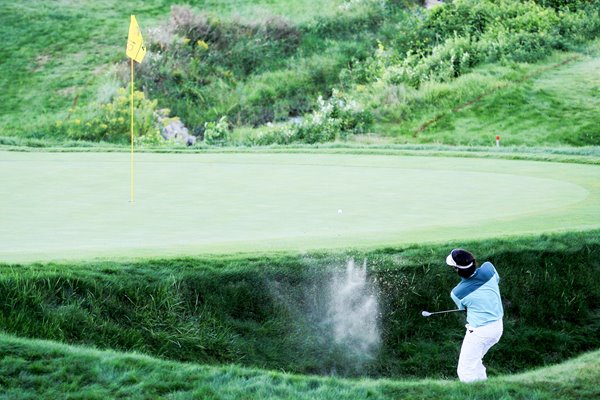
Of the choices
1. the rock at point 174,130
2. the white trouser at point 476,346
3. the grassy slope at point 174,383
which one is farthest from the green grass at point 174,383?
the rock at point 174,130

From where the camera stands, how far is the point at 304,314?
7195 millimetres

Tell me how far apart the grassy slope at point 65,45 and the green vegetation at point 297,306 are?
1748 cm

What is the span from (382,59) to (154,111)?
5.70 meters

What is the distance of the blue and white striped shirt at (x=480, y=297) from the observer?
6559 millimetres

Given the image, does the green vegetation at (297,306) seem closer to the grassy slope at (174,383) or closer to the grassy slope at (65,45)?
the grassy slope at (174,383)

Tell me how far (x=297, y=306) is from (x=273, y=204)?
268cm

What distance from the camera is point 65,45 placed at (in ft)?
89.2

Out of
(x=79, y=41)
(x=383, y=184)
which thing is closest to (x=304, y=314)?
(x=383, y=184)

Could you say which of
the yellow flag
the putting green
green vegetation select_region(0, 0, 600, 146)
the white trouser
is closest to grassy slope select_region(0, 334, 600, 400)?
the white trouser

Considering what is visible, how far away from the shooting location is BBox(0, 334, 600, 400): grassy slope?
5.46 m

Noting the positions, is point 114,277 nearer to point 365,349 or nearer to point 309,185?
point 365,349

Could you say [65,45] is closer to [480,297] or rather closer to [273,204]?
[273,204]

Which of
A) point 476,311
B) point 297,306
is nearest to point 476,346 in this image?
point 476,311

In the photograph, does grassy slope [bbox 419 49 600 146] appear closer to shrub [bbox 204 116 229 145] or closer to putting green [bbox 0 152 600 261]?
shrub [bbox 204 116 229 145]
